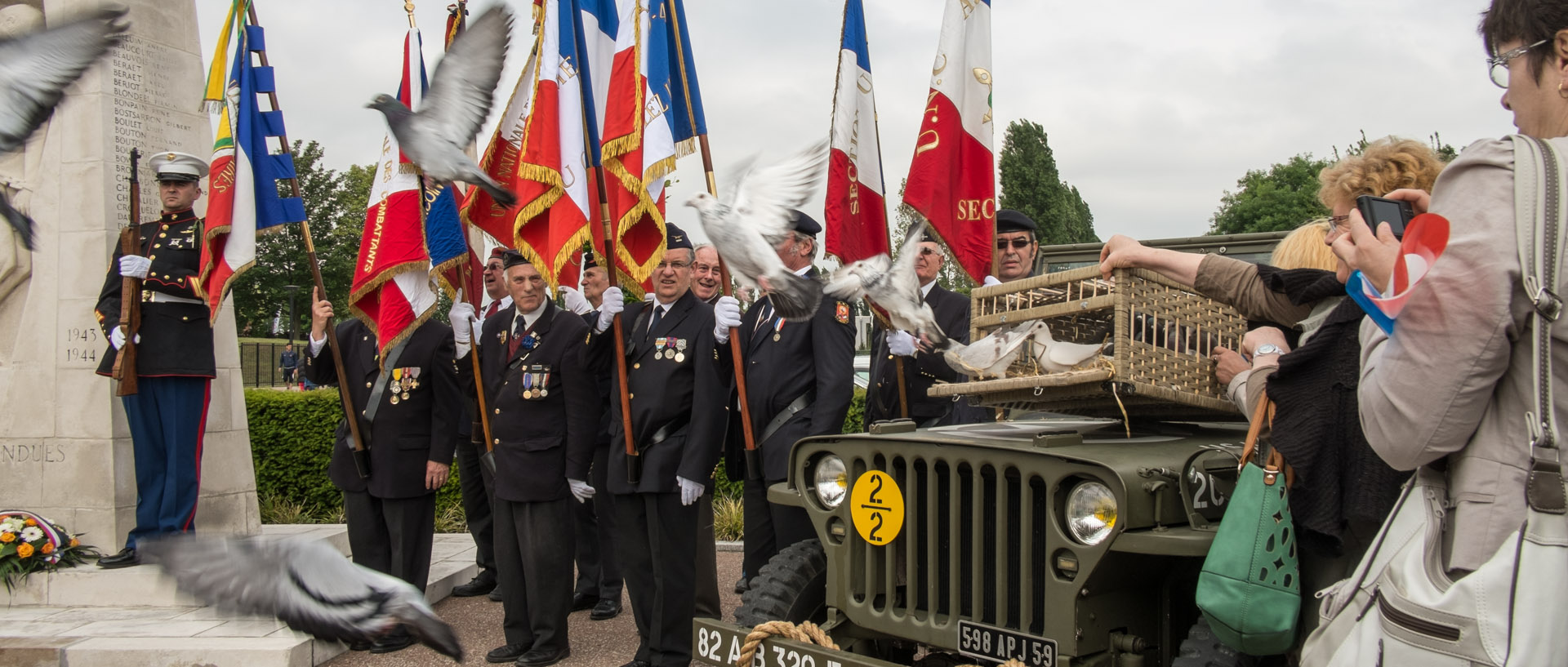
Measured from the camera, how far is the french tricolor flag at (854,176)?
5.37 meters

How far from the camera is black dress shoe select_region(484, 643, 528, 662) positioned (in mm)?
5621

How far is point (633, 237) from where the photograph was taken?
18.9 ft

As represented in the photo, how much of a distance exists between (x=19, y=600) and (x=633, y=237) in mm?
4290

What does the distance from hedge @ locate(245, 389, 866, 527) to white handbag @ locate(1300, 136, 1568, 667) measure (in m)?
8.19

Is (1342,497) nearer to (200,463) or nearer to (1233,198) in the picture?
(200,463)

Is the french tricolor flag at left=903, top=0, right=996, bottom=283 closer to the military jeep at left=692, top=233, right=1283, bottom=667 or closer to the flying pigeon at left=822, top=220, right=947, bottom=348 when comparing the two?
the flying pigeon at left=822, top=220, right=947, bottom=348

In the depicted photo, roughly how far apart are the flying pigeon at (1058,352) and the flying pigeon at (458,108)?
7.82ft

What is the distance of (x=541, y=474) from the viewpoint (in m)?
5.59

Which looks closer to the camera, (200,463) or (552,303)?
(552,303)

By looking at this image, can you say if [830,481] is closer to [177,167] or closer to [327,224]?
[177,167]

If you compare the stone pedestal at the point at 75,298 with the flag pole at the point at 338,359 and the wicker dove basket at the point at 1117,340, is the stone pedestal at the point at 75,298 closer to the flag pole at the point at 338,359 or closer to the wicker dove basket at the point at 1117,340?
the flag pole at the point at 338,359

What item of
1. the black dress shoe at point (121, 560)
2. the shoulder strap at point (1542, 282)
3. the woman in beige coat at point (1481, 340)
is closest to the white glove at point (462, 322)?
the black dress shoe at point (121, 560)

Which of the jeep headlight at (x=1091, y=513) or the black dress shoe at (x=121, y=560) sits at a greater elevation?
the jeep headlight at (x=1091, y=513)

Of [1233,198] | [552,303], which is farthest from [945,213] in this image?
[1233,198]
